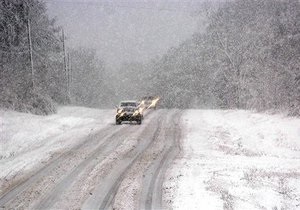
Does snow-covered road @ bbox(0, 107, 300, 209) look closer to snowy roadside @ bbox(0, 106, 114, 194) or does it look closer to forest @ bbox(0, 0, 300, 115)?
snowy roadside @ bbox(0, 106, 114, 194)

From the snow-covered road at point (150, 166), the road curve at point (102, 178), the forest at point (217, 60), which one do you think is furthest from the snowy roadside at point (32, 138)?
the forest at point (217, 60)

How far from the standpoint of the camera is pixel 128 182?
14.0 metres

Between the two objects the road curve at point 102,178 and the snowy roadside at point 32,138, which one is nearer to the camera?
the road curve at point 102,178

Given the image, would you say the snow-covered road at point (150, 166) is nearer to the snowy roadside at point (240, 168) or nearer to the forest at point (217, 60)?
the snowy roadside at point (240, 168)

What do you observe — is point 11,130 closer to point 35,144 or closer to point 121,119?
point 35,144

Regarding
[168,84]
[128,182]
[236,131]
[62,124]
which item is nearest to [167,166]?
[128,182]

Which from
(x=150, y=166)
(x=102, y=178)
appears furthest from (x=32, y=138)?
(x=102, y=178)

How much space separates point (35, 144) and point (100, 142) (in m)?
3.26

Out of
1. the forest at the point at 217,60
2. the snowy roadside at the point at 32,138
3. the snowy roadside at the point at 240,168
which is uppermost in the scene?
the forest at the point at 217,60

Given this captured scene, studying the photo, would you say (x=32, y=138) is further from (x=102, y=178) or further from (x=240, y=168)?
(x=240, y=168)

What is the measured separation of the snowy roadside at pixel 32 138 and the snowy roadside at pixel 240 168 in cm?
573

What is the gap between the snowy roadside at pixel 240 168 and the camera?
12.3 meters

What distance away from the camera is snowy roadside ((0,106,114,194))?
1693 centimetres

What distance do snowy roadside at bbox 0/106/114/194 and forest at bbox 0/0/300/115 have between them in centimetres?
548
